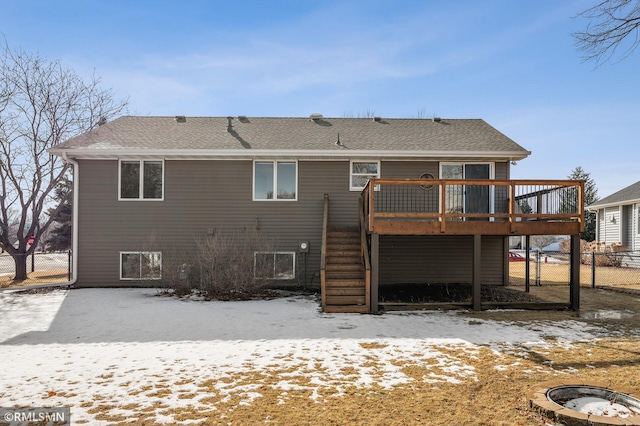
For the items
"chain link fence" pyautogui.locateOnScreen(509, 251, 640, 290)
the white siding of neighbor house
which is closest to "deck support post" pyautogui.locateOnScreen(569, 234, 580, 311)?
"chain link fence" pyautogui.locateOnScreen(509, 251, 640, 290)

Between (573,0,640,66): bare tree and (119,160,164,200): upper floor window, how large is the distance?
35.7ft

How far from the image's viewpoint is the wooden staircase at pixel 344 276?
30.3 feet

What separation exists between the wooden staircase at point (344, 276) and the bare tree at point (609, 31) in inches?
241

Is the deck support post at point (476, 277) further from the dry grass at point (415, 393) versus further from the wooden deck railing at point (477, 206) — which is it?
the dry grass at point (415, 393)

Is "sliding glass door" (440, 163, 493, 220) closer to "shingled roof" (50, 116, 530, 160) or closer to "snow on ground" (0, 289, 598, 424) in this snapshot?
"shingled roof" (50, 116, 530, 160)

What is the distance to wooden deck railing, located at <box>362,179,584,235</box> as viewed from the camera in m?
9.34

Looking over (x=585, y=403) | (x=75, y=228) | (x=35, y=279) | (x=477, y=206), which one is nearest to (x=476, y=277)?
(x=477, y=206)

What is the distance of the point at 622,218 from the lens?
21453mm

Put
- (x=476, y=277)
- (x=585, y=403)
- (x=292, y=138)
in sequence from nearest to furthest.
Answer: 1. (x=585, y=403)
2. (x=476, y=277)
3. (x=292, y=138)

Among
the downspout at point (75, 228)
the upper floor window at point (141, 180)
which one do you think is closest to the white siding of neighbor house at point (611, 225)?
the upper floor window at point (141, 180)

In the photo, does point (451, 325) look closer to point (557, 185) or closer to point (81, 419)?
point (557, 185)

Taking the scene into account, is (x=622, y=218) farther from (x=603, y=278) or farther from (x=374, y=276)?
(x=374, y=276)

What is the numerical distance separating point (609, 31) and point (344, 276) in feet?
22.1

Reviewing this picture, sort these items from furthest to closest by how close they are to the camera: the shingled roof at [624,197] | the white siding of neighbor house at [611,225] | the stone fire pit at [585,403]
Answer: the white siding of neighbor house at [611,225] → the shingled roof at [624,197] → the stone fire pit at [585,403]
